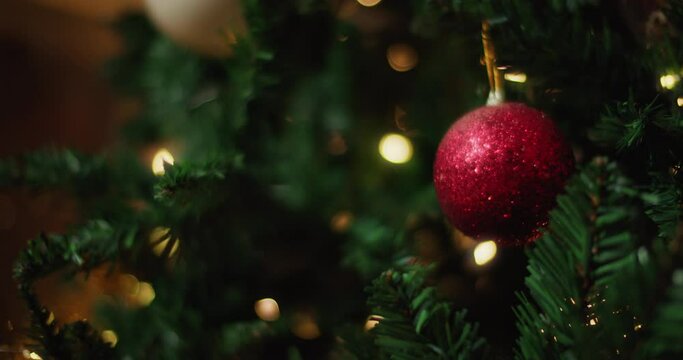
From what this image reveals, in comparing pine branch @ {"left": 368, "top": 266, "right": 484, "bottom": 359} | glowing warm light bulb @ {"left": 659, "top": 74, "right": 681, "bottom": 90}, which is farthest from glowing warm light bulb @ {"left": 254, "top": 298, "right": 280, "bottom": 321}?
glowing warm light bulb @ {"left": 659, "top": 74, "right": 681, "bottom": 90}

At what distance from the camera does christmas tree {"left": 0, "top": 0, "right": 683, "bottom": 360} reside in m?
0.29

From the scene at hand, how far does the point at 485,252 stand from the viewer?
527mm

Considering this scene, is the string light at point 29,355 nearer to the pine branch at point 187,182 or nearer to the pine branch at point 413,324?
the pine branch at point 187,182

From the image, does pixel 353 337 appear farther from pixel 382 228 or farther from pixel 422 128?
pixel 422 128

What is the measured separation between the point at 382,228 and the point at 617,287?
27 cm

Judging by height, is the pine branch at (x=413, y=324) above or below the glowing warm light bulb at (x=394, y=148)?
below

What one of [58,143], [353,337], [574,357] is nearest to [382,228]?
[353,337]

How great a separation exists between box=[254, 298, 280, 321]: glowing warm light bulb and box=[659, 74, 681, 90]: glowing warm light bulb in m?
0.42

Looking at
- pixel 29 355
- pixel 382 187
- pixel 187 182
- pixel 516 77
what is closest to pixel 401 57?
pixel 382 187

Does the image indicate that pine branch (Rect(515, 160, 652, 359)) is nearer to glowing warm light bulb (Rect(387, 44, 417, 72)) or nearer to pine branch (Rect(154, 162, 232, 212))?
pine branch (Rect(154, 162, 232, 212))

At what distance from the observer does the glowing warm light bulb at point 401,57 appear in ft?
2.22

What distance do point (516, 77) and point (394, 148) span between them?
224mm

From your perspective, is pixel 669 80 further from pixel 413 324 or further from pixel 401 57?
pixel 401 57

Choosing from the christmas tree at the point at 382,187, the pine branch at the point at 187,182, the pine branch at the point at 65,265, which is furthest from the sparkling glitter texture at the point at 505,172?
the pine branch at the point at 65,265
